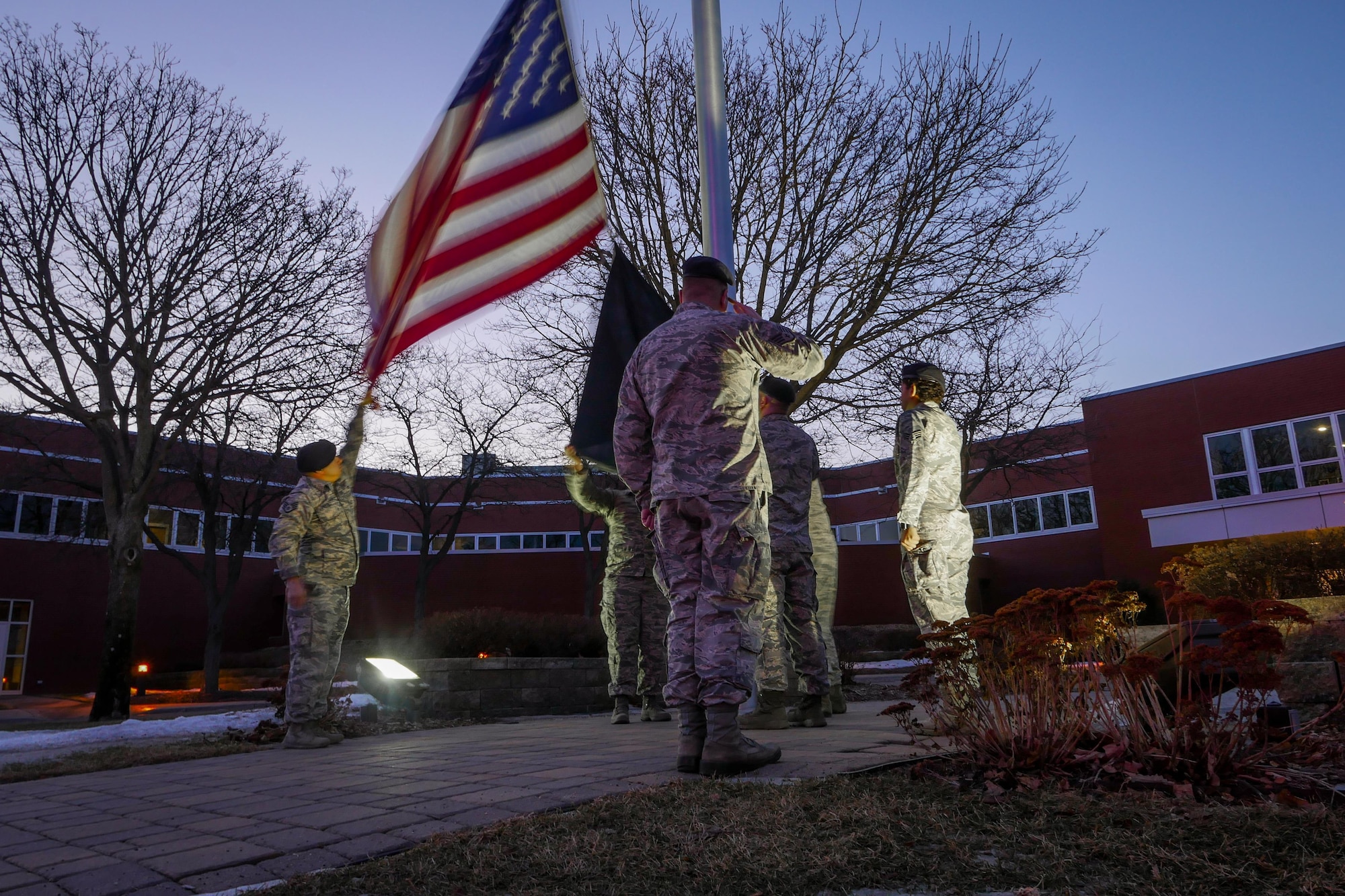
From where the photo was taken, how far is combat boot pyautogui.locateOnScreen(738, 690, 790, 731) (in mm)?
5367

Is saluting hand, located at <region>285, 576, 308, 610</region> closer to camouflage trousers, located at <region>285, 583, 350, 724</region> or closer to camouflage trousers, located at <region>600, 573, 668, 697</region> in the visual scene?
camouflage trousers, located at <region>285, 583, 350, 724</region>

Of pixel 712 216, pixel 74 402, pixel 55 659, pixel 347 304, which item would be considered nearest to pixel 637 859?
pixel 712 216

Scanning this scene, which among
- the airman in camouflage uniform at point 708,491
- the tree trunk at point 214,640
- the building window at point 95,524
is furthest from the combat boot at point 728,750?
the building window at point 95,524

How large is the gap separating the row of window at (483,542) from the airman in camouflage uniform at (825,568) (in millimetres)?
23350

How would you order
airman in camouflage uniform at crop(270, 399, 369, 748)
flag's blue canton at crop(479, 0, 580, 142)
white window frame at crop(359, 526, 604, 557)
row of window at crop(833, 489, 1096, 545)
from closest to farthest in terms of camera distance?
flag's blue canton at crop(479, 0, 580, 142) → airman in camouflage uniform at crop(270, 399, 369, 748) → row of window at crop(833, 489, 1096, 545) → white window frame at crop(359, 526, 604, 557)

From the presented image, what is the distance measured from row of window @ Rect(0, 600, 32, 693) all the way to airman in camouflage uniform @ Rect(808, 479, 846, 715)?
24.4 metres

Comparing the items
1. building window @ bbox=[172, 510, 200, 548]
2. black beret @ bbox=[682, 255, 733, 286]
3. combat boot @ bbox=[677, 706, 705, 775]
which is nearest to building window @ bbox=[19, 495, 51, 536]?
→ building window @ bbox=[172, 510, 200, 548]

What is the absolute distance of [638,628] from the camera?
24.8ft

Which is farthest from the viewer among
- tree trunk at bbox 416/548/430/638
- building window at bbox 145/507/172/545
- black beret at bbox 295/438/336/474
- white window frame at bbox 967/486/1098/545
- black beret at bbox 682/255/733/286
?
white window frame at bbox 967/486/1098/545

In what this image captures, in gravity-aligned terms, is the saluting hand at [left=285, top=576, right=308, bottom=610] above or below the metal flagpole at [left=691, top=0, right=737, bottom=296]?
below

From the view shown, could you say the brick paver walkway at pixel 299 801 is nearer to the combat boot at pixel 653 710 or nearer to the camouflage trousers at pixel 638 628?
the combat boot at pixel 653 710

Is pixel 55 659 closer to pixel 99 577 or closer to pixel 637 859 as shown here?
pixel 99 577

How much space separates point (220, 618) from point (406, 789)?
20222mm

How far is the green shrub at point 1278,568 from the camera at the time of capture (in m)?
9.86
